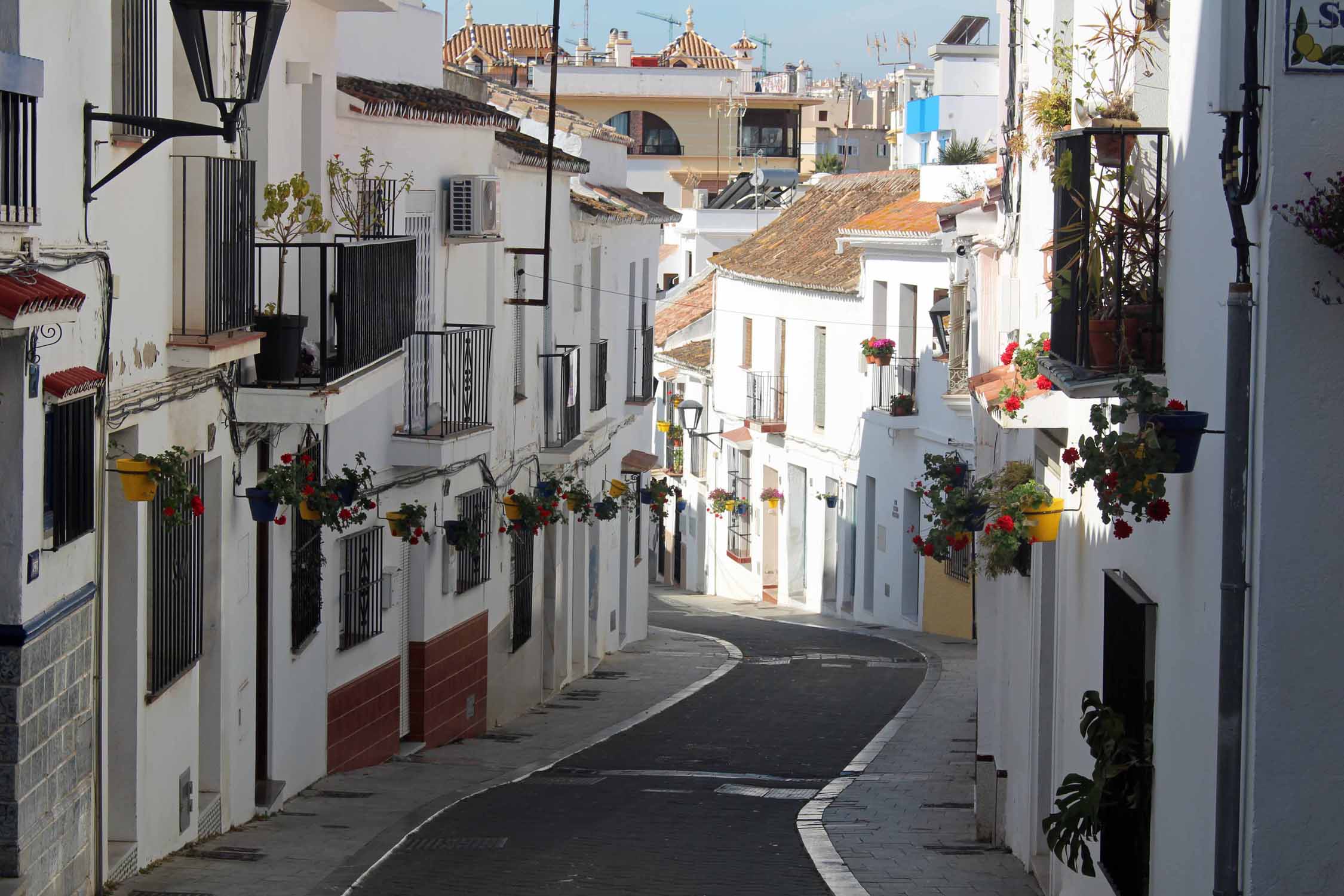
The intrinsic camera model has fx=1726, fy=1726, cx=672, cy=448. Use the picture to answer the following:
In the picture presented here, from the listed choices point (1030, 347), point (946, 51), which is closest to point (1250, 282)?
point (1030, 347)

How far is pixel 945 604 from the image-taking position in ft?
91.9

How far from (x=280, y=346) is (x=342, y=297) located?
0.63 m

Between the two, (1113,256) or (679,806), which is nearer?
(1113,256)

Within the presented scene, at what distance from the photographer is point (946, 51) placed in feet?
124

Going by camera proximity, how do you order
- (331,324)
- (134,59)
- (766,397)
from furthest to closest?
(766,397) < (331,324) < (134,59)

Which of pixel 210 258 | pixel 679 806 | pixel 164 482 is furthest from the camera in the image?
pixel 679 806

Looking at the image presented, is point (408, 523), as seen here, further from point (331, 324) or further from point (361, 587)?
point (331, 324)

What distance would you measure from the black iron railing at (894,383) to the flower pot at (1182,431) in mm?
22064

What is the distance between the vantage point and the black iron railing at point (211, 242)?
10305mm

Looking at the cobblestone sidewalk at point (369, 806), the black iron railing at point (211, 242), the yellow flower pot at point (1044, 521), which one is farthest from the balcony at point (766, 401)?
the yellow flower pot at point (1044, 521)

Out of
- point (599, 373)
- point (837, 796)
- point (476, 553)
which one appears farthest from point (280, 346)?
point (599, 373)

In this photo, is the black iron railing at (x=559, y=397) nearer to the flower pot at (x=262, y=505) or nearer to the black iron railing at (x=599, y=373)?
the black iron railing at (x=599, y=373)

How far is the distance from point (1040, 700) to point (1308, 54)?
6156mm

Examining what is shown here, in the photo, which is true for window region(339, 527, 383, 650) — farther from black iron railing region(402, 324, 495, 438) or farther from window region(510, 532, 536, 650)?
window region(510, 532, 536, 650)
